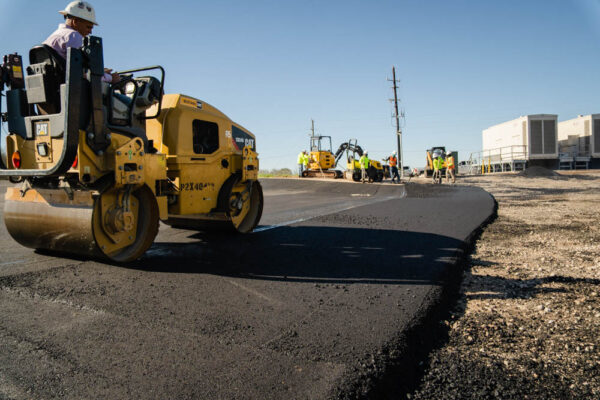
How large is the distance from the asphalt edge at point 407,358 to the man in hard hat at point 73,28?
13.1ft

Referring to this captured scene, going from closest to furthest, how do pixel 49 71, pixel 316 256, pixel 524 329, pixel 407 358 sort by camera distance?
pixel 407 358 < pixel 524 329 < pixel 49 71 < pixel 316 256

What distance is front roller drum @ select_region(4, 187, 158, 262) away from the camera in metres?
4.22

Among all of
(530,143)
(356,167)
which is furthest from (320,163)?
(530,143)

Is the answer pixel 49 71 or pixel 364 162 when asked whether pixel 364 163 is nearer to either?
pixel 364 162

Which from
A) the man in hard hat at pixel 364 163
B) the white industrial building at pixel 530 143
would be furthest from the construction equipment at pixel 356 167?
the white industrial building at pixel 530 143

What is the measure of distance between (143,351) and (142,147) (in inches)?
108

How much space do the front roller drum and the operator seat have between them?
932 millimetres

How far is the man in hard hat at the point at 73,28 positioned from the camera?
13.7 ft

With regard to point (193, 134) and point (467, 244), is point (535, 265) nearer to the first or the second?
point (467, 244)

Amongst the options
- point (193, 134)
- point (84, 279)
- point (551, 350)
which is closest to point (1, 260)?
point (84, 279)

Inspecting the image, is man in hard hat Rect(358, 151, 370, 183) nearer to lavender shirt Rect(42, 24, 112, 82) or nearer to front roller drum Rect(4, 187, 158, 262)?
front roller drum Rect(4, 187, 158, 262)

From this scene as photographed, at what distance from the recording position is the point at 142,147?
4605mm

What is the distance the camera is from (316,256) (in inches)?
201

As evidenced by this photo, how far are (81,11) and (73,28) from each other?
0.20 meters
